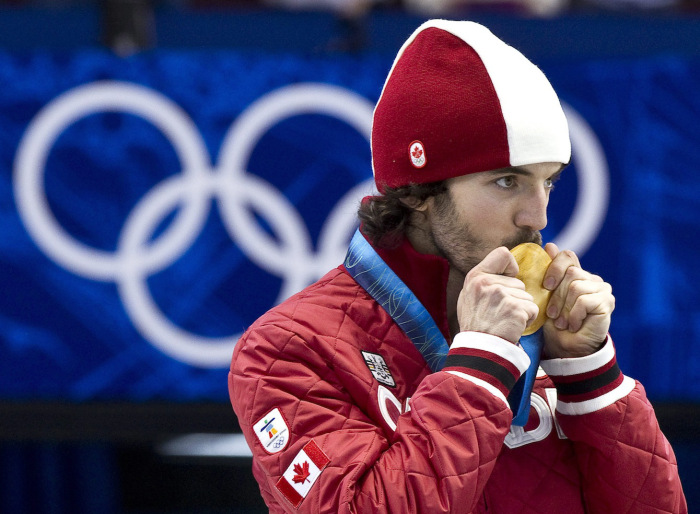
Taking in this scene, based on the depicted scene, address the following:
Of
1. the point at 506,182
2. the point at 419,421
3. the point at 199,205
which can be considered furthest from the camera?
the point at 199,205

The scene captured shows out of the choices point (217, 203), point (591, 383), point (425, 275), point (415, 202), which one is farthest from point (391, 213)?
point (217, 203)

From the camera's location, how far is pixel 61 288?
3.98 meters

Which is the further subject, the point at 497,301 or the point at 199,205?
the point at 199,205

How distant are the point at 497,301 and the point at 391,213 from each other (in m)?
0.34

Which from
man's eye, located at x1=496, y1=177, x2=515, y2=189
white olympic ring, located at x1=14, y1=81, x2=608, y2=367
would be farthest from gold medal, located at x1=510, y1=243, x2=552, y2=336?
white olympic ring, located at x1=14, y1=81, x2=608, y2=367

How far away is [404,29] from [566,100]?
80 cm

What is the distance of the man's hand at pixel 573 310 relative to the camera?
5.35ft

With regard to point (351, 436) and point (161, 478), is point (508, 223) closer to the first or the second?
point (351, 436)

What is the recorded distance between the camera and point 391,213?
5.85 ft

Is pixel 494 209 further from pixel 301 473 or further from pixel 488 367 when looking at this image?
pixel 301 473

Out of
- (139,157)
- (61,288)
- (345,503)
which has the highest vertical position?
(345,503)

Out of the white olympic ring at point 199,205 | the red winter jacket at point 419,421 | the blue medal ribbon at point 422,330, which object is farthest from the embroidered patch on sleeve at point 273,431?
the white olympic ring at point 199,205

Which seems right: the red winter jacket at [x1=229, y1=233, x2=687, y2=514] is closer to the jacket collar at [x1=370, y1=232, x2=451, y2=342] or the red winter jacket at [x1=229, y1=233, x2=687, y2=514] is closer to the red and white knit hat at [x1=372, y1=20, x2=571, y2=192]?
the jacket collar at [x1=370, y1=232, x2=451, y2=342]

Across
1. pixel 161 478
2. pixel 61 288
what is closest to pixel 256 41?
pixel 61 288
